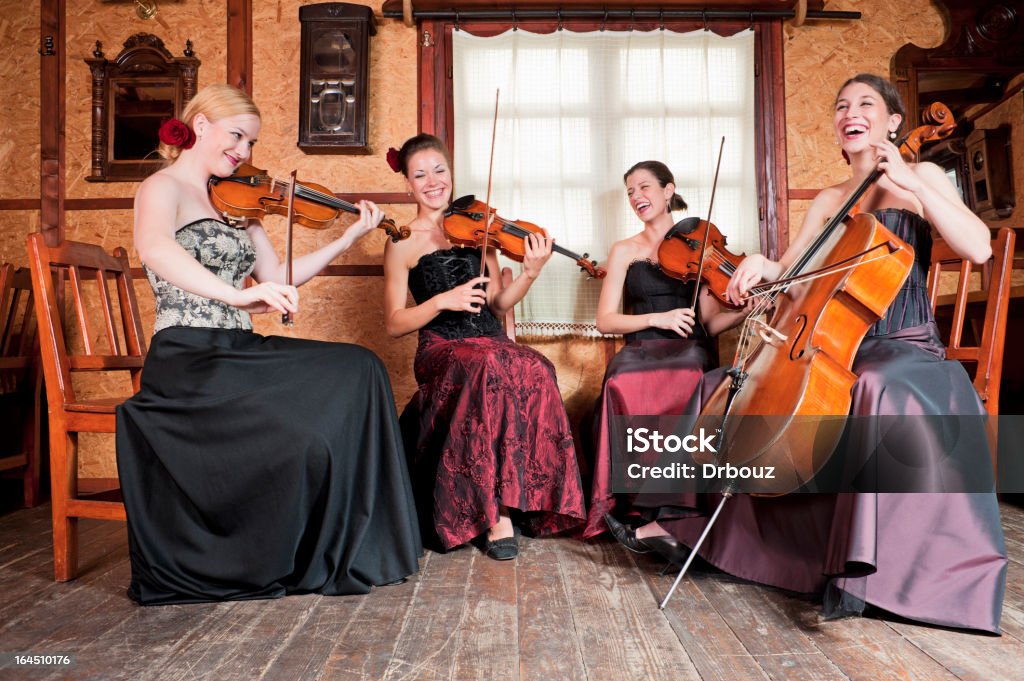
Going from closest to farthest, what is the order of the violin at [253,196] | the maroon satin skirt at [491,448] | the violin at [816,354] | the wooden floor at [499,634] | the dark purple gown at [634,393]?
the wooden floor at [499,634] → the violin at [816,354] → the violin at [253,196] → the maroon satin skirt at [491,448] → the dark purple gown at [634,393]

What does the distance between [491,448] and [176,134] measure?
1.23 m

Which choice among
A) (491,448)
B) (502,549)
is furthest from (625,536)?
(491,448)

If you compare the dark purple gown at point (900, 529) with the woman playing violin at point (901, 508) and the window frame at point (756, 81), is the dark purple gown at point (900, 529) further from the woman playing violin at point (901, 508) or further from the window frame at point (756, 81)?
the window frame at point (756, 81)

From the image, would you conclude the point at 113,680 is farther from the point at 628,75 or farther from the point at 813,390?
the point at 628,75

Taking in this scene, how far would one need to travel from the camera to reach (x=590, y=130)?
10.2 ft

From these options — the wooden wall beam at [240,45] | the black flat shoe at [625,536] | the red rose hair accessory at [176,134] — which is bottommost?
the black flat shoe at [625,536]

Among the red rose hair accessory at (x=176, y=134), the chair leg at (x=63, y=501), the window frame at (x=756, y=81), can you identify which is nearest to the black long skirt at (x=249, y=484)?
the chair leg at (x=63, y=501)

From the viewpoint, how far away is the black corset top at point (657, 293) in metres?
2.65

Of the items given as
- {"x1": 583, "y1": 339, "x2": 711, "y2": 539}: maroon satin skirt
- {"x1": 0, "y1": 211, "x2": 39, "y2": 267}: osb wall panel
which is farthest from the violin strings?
{"x1": 0, "y1": 211, "x2": 39, "y2": 267}: osb wall panel

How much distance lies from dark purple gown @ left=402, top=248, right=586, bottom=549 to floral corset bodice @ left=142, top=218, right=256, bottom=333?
667mm

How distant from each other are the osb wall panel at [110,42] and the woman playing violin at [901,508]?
8.36ft

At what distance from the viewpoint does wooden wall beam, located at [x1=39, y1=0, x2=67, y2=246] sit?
317 centimetres

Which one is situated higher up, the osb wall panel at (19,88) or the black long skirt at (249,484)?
the osb wall panel at (19,88)

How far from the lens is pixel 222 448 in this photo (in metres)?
1.79
